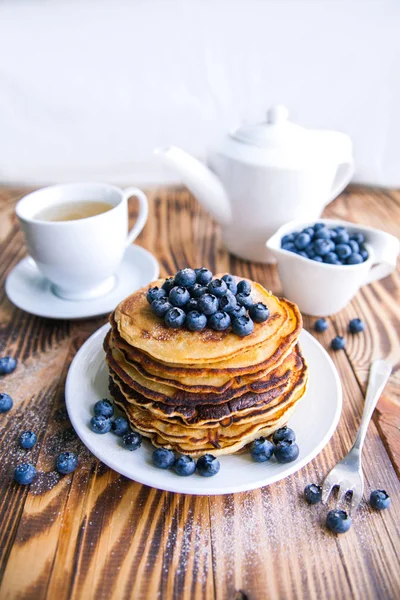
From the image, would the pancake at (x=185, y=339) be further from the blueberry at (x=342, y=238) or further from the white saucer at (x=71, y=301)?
the blueberry at (x=342, y=238)

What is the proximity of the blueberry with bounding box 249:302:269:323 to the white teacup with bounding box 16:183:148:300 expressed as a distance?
49cm

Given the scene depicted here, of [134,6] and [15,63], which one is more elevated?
[134,6]

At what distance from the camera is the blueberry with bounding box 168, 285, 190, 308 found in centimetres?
84

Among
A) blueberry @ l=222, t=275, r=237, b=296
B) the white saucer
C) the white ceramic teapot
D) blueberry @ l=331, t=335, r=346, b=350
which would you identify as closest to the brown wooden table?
blueberry @ l=331, t=335, r=346, b=350

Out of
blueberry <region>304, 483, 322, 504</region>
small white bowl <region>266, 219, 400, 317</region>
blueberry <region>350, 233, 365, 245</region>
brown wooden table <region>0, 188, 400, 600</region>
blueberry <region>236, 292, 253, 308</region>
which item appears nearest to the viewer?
brown wooden table <region>0, 188, 400, 600</region>

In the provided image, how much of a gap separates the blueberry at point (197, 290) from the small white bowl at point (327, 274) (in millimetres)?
381

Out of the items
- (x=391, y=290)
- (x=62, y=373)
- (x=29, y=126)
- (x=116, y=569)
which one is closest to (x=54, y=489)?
(x=116, y=569)

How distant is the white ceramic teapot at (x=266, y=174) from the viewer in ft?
4.16

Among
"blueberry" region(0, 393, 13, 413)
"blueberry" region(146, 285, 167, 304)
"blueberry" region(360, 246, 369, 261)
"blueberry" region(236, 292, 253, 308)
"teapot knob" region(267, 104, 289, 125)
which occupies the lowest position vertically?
"blueberry" region(0, 393, 13, 413)

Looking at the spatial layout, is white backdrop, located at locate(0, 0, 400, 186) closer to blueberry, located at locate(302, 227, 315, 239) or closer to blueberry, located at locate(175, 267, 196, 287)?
blueberry, located at locate(302, 227, 315, 239)

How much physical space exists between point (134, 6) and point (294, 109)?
83cm

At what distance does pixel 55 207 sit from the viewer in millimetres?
1260

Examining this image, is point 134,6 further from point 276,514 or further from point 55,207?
point 276,514

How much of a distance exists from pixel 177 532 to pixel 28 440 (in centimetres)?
32
